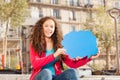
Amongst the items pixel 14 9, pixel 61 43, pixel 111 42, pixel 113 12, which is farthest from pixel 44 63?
pixel 111 42

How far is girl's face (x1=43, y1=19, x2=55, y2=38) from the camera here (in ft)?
12.3

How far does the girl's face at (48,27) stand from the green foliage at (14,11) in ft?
58.5

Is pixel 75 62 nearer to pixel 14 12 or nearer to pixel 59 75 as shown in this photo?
pixel 59 75

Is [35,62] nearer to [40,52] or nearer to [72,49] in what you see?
[40,52]

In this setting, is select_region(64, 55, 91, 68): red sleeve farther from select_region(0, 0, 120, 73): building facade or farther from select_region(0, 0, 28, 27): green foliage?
select_region(0, 0, 120, 73): building facade

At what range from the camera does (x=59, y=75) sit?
3.64 meters

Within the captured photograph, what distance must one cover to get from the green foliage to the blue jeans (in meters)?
18.1

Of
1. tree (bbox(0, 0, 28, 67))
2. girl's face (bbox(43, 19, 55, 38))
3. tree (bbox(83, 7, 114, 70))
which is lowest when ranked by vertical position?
tree (bbox(83, 7, 114, 70))

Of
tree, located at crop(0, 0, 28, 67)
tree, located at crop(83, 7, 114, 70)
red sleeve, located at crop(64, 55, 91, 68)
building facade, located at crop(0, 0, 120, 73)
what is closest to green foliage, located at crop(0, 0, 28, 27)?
tree, located at crop(0, 0, 28, 67)

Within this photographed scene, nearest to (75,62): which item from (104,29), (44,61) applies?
(44,61)

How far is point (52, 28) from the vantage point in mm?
3787

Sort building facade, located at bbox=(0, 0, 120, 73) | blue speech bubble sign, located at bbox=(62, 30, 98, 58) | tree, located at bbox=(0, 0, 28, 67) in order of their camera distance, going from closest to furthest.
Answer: blue speech bubble sign, located at bbox=(62, 30, 98, 58)
tree, located at bbox=(0, 0, 28, 67)
building facade, located at bbox=(0, 0, 120, 73)

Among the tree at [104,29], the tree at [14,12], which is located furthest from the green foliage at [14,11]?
the tree at [104,29]

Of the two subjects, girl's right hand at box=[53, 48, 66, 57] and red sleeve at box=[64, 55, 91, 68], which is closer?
girl's right hand at box=[53, 48, 66, 57]
